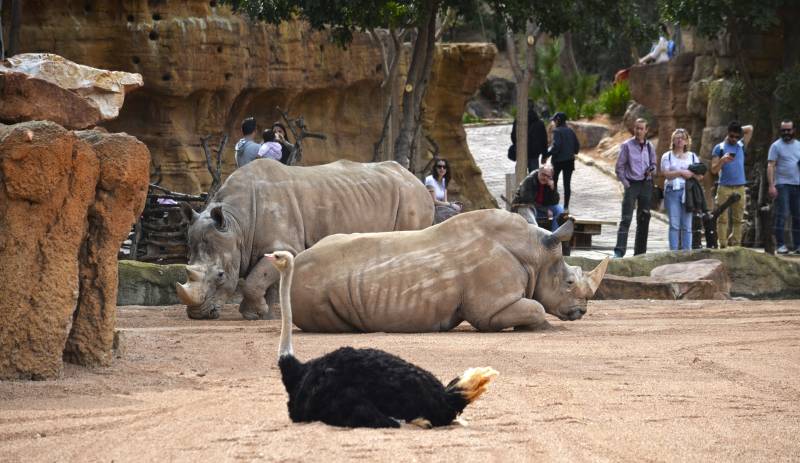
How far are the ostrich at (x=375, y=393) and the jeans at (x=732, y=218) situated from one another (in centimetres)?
1378

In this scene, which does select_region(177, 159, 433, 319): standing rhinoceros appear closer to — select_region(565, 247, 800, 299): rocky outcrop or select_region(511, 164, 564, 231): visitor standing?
select_region(511, 164, 564, 231): visitor standing

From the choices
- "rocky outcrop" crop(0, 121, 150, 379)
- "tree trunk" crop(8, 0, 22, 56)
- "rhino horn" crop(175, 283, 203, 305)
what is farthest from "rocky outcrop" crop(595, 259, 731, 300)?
"tree trunk" crop(8, 0, 22, 56)

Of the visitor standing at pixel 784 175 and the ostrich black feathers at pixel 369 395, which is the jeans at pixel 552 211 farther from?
the ostrich black feathers at pixel 369 395

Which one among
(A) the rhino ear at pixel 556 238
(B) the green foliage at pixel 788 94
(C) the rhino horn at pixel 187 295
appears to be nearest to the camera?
(A) the rhino ear at pixel 556 238

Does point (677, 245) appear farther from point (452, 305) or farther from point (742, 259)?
point (452, 305)

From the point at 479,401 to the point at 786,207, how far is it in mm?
13509

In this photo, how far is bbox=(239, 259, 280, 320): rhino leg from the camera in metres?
13.7

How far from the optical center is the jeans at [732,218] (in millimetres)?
19938

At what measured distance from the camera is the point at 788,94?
25656 mm

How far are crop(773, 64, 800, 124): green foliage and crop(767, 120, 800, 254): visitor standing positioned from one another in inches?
223

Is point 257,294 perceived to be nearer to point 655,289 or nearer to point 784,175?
point 655,289

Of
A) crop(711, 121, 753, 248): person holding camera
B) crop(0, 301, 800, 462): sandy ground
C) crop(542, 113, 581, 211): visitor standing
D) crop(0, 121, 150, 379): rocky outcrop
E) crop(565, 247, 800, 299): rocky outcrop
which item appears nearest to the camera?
crop(0, 301, 800, 462): sandy ground

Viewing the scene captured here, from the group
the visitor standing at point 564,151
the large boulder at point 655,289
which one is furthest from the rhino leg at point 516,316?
the visitor standing at point 564,151

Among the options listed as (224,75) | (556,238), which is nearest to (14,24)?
(224,75)
